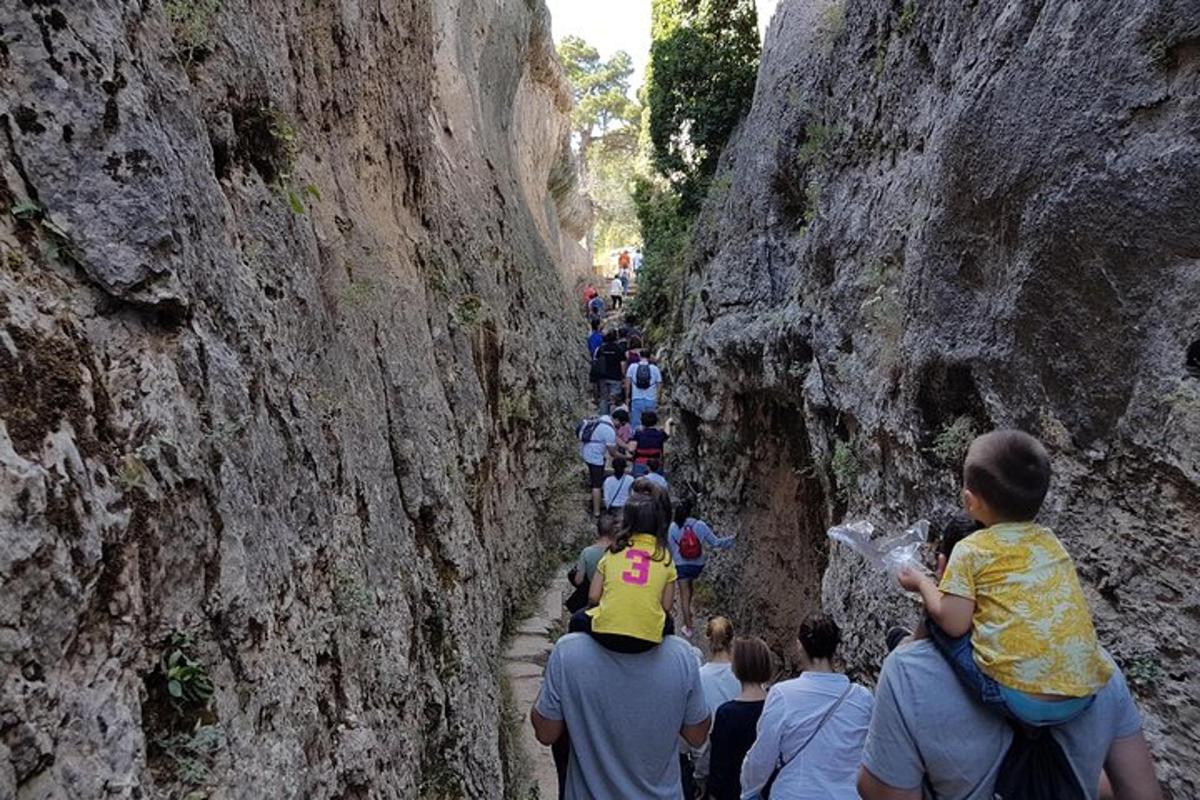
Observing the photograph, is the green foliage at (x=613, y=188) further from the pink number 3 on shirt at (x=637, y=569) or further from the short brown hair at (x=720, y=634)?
the pink number 3 on shirt at (x=637, y=569)

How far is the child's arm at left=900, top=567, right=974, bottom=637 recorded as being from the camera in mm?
2189

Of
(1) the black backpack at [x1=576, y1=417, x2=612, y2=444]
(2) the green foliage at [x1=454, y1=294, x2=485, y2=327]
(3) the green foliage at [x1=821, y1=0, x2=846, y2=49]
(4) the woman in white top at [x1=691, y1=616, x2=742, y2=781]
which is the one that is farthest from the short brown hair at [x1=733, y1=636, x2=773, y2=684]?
(3) the green foliage at [x1=821, y1=0, x2=846, y2=49]

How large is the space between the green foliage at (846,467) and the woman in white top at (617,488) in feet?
7.71

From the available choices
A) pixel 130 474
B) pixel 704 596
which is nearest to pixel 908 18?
pixel 130 474

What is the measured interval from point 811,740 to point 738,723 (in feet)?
2.63

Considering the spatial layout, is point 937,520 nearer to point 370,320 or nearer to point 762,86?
point 370,320

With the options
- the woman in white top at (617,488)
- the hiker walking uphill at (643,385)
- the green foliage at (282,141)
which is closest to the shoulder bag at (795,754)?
the green foliage at (282,141)

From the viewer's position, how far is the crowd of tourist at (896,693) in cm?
210

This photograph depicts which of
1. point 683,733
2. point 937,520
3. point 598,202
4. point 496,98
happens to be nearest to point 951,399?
point 937,520

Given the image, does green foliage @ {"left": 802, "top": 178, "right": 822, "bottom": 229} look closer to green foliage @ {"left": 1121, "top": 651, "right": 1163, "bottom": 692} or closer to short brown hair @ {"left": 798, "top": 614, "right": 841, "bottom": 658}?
green foliage @ {"left": 1121, "top": 651, "right": 1163, "bottom": 692}

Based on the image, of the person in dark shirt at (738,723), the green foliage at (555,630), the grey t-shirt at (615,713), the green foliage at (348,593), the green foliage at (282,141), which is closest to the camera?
the grey t-shirt at (615,713)

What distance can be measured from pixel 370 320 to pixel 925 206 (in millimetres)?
3956

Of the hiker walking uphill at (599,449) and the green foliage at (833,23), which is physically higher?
the green foliage at (833,23)

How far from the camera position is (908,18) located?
7004 millimetres
